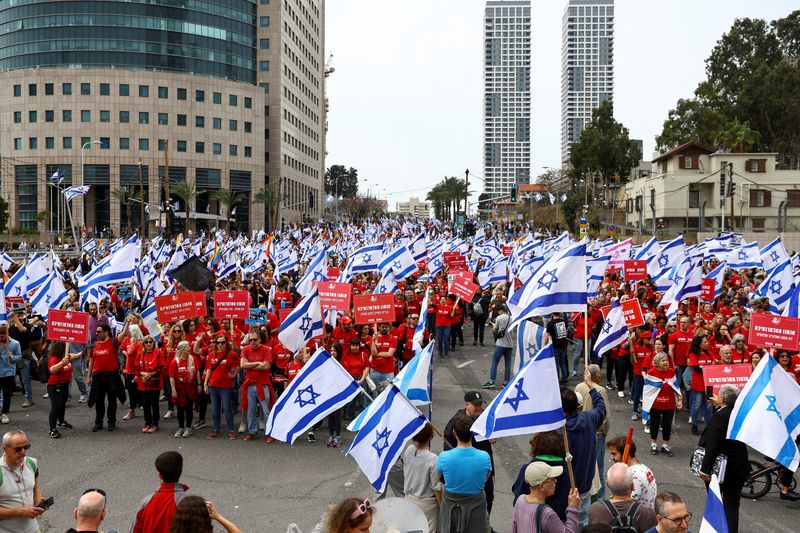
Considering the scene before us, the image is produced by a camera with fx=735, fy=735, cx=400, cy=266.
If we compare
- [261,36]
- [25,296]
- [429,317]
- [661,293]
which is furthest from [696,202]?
[261,36]

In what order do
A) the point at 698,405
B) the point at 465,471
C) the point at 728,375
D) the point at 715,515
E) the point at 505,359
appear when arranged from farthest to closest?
the point at 505,359 → the point at 698,405 → the point at 728,375 → the point at 465,471 → the point at 715,515

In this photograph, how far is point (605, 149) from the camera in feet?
201

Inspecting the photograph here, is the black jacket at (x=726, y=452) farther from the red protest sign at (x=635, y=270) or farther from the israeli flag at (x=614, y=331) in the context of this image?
the red protest sign at (x=635, y=270)

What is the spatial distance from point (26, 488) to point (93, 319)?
856 centimetres

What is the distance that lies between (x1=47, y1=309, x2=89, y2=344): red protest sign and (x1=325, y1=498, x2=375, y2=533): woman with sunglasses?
9096 millimetres

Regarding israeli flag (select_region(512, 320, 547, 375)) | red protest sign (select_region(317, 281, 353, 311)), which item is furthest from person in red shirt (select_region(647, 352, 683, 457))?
red protest sign (select_region(317, 281, 353, 311))

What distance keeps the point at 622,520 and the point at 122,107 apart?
270 feet

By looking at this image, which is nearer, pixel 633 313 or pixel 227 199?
pixel 633 313

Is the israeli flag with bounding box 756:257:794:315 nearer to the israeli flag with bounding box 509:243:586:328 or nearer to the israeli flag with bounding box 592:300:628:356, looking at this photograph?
the israeli flag with bounding box 592:300:628:356

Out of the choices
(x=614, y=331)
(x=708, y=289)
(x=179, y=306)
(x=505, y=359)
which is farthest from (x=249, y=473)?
(x=708, y=289)

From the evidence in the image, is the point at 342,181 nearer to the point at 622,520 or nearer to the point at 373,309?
the point at 373,309

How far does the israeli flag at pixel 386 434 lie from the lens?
6191 millimetres

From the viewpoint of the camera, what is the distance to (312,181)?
116125 millimetres

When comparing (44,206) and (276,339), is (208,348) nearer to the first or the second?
(276,339)
